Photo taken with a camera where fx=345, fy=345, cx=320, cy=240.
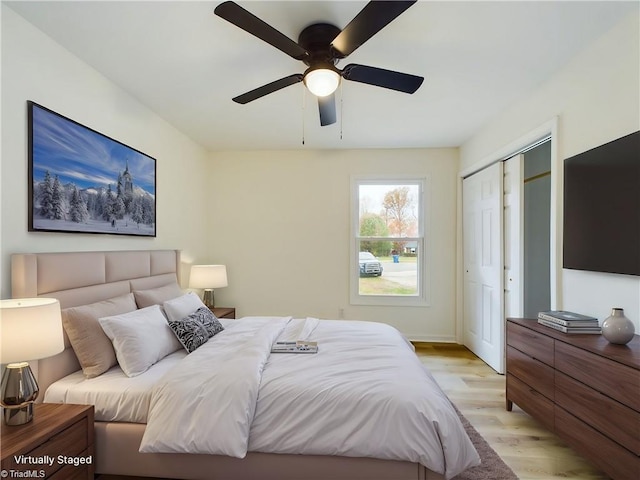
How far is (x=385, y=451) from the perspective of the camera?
5.40ft

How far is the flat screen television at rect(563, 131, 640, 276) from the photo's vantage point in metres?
1.88

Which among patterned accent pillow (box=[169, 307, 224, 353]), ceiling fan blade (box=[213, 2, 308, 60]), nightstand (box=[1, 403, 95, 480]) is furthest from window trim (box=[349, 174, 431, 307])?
nightstand (box=[1, 403, 95, 480])

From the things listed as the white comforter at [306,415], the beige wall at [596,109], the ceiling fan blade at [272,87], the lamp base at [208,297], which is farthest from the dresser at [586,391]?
the lamp base at [208,297]

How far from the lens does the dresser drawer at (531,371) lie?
2.20 metres

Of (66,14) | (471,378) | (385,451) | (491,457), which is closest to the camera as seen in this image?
(385,451)

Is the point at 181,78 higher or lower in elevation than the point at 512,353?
higher

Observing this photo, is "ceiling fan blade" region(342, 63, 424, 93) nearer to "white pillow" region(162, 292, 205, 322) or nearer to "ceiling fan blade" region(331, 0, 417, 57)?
"ceiling fan blade" region(331, 0, 417, 57)

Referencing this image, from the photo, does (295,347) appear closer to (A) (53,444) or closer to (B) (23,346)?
(A) (53,444)

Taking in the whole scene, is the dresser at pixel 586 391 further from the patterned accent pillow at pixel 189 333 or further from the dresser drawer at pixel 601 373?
the patterned accent pillow at pixel 189 333

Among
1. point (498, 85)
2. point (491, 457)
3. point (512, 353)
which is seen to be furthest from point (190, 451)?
point (498, 85)

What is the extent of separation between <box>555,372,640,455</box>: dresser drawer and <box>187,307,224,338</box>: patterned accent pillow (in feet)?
7.74

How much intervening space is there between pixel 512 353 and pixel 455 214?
2268 mm

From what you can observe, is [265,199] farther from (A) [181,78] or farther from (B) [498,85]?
(B) [498,85]

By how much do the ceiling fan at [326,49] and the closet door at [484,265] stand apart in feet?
6.73
